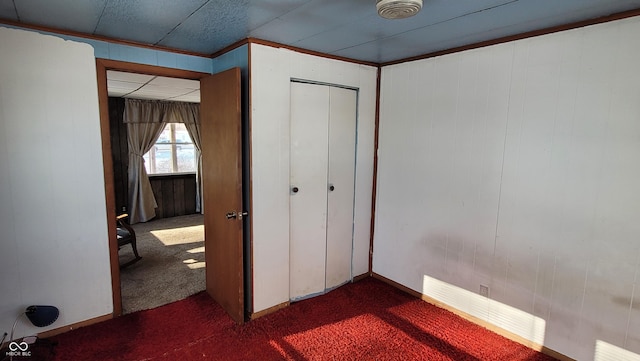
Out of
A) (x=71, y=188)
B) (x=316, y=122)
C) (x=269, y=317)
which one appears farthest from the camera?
(x=316, y=122)

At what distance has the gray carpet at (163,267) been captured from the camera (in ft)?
Result: 10.0

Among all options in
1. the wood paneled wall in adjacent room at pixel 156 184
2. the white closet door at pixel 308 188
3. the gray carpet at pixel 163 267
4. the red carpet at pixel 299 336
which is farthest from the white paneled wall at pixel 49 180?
the wood paneled wall in adjacent room at pixel 156 184

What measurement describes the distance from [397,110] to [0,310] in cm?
336

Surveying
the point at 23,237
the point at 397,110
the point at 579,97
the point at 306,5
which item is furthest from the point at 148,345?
the point at 579,97

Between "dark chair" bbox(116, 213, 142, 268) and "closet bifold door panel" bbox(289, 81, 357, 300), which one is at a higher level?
"closet bifold door panel" bbox(289, 81, 357, 300)

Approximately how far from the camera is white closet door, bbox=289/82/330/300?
281cm

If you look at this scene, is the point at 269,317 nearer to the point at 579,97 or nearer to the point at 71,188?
the point at 71,188

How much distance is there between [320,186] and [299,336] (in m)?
A: 1.23

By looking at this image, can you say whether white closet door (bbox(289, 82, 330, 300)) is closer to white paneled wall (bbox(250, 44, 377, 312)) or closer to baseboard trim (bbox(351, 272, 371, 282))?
white paneled wall (bbox(250, 44, 377, 312))

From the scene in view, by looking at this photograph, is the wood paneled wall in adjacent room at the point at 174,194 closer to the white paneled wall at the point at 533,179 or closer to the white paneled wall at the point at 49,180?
the white paneled wall at the point at 49,180

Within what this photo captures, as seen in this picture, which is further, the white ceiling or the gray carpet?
the white ceiling

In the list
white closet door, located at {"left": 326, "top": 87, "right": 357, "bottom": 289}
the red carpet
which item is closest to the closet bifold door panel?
white closet door, located at {"left": 326, "top": 87, "right": 357, "bottom": 289}

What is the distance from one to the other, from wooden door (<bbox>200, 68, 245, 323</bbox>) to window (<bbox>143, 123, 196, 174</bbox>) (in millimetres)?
3579

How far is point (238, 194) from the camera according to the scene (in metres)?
2.47
